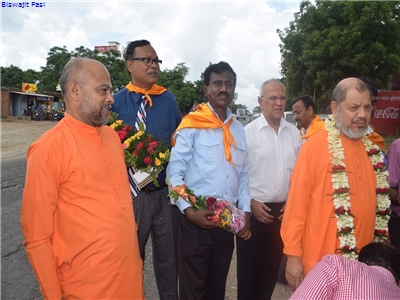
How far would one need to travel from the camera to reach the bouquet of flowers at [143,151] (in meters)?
2.89

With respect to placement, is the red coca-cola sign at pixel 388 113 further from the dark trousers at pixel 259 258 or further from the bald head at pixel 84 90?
the bald head at pixel 84 90

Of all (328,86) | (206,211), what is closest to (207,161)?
(206,211)

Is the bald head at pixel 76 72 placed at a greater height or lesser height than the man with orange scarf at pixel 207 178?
greater

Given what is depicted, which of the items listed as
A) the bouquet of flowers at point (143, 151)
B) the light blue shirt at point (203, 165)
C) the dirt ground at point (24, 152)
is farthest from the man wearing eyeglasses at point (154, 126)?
the dirt ground at point (24, 152)

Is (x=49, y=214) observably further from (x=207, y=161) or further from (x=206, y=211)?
(x=207, y=161)

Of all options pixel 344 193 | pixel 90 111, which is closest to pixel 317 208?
pixel 344 193

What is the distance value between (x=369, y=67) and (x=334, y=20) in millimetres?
3298

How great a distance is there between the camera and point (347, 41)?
1759cm

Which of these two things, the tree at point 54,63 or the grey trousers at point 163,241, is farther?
the tree at point 54,63

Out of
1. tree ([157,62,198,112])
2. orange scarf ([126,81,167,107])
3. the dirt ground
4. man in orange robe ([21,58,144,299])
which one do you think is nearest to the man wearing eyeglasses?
orange scarf ([126,81,167,107])

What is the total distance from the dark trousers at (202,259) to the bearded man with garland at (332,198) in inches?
25.6

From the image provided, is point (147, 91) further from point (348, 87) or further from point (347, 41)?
point (347, 41)

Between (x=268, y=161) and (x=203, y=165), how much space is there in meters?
0.92

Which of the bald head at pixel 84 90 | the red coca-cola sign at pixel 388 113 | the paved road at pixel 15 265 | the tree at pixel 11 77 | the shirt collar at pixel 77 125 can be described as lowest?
the paved road at pixel 15 265
